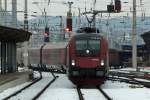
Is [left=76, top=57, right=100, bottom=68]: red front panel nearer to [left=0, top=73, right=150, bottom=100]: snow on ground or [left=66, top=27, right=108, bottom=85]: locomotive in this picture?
[left=66, top=27, right=108, bottom=85]: locomotive

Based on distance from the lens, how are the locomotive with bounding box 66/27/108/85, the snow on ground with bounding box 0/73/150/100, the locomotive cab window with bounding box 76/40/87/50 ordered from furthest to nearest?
the locomotive cab window with bounding box 76/40/87/50 → the locomotive with bounding box 66/27/108/85 → the snow on ground with bounding box 0/73/150/100

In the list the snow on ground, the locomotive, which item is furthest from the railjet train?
the snow on ground

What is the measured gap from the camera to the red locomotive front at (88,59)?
27672 mm

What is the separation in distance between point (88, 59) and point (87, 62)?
18 cm

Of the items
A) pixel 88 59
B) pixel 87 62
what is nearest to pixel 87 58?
pixel 88 59

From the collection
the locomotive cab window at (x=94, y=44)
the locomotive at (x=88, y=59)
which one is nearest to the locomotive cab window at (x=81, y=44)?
the locomotive at (x=88, y=59)

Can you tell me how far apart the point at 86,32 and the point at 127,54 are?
173 ft

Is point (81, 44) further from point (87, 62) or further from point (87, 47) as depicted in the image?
point (87, 62)

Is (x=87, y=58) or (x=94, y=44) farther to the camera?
(x=94, y=44)

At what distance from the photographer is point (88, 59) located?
91.6 feet

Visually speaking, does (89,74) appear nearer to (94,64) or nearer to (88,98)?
(94,64)

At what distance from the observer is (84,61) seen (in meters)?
27.9

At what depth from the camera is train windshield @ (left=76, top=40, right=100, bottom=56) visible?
2831 cm

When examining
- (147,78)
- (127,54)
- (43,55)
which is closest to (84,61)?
(147,78)
